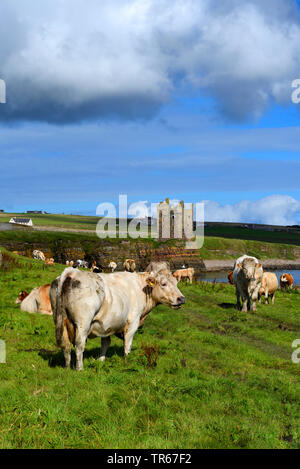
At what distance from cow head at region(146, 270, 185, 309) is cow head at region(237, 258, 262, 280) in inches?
548

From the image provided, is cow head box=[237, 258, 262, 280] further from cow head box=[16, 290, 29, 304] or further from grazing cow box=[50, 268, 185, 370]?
grazing cow box=[50, 268, 185, 370]

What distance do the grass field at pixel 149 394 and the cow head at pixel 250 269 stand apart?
8768 millimetres

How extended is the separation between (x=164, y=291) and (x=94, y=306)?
3.09 metres

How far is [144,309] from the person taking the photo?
42.4 feet

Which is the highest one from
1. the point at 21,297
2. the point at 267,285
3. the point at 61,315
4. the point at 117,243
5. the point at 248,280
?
the point at 117,243

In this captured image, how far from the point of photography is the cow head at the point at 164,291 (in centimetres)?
1285

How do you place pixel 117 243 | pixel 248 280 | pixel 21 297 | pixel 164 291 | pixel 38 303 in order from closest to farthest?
pixel 164 291 < pixel 38 303 < pixel 21 297 < pixel 248 280 < pixel 117 243

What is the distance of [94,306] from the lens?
1040 cm

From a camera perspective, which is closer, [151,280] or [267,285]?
[151,280]

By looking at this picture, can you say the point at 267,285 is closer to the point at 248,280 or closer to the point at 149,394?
the point at 248,280

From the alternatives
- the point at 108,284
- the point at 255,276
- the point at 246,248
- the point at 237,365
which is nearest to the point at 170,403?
the point at 108,284

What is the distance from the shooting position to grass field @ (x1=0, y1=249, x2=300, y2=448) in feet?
23.2

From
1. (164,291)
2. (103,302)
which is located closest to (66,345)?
(103,302)

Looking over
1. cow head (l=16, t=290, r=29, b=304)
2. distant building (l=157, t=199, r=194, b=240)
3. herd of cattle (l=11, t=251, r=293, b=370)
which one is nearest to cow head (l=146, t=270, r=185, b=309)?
herd of cattle (l=11, t=251, r=293, b=370)
